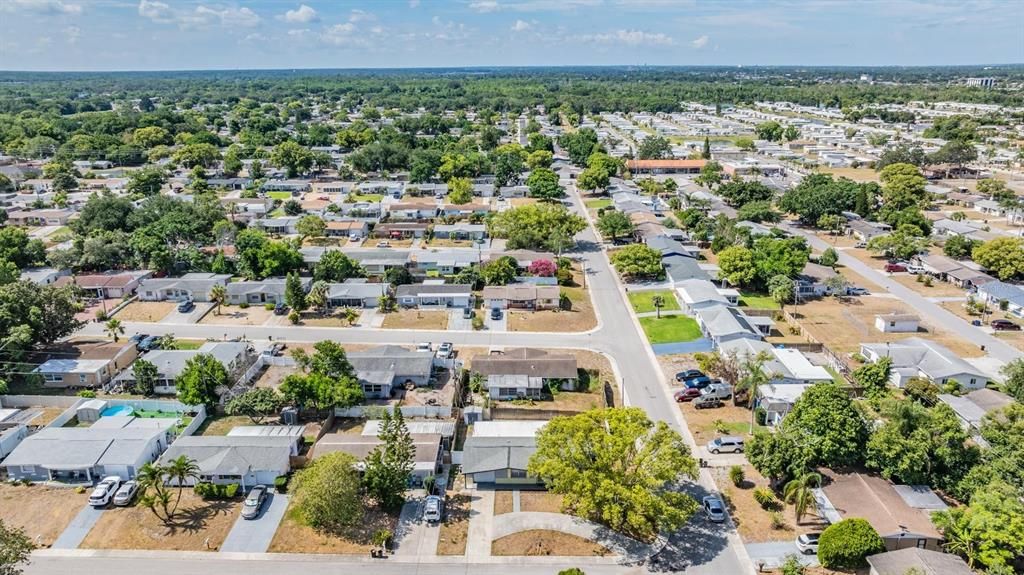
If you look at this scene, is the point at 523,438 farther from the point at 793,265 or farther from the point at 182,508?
the point at 793,265

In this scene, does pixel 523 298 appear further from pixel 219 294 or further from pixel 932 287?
pixel 932 287

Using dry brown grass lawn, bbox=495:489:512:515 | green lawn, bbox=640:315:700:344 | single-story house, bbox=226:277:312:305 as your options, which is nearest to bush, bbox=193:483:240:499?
dry brown grass lawn, bbox=495:489:512:515

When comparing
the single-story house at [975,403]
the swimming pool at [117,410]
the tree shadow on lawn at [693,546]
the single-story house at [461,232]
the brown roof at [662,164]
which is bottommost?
the tree shadow on lawn at [693,546]

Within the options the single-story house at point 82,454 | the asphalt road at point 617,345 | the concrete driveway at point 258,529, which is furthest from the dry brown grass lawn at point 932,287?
the single-story house at point 82,454

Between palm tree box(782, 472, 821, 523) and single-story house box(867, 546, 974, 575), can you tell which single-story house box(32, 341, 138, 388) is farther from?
single-story house box(867, 546, 974, 575)

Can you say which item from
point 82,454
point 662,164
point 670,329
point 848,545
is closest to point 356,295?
point 82,454

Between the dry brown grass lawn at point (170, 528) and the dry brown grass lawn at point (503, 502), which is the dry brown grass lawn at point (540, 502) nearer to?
the dry brown grass lawn at point (503, 502)

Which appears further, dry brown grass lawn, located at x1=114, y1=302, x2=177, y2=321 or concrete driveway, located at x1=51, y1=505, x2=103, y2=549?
dry brown grass lawn, located at x1=114, y1=302, x2=177, y2=321

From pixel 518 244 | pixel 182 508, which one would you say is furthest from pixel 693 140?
pixel 182 508
